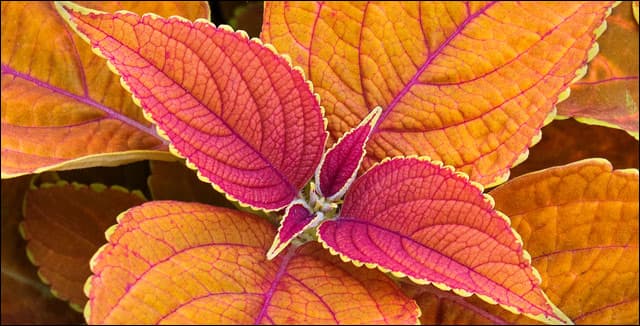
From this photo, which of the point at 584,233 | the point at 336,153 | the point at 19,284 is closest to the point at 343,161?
the point at 336,153

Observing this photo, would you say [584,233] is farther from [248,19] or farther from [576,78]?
[248,19]

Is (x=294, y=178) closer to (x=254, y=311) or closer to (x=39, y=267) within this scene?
(x=254, y=311)

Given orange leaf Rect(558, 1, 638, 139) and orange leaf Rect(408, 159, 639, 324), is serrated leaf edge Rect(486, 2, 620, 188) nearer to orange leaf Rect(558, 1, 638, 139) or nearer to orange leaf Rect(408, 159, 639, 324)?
orange leaf Rect(408, 159, 639, 324)

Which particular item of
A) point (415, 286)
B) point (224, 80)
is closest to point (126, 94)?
point (224, 80)

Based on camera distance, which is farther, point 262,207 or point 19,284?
point 19,284

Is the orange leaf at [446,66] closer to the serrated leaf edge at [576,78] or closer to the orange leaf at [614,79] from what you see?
the serrated leaf edge at [576,78]


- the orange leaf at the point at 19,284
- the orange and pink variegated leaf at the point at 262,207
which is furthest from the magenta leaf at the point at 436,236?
the orange leaf at the point at 19,284

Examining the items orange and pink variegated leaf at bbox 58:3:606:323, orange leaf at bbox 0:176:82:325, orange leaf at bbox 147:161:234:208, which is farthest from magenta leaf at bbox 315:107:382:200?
orange leaf at bbox 0:176:82:325
